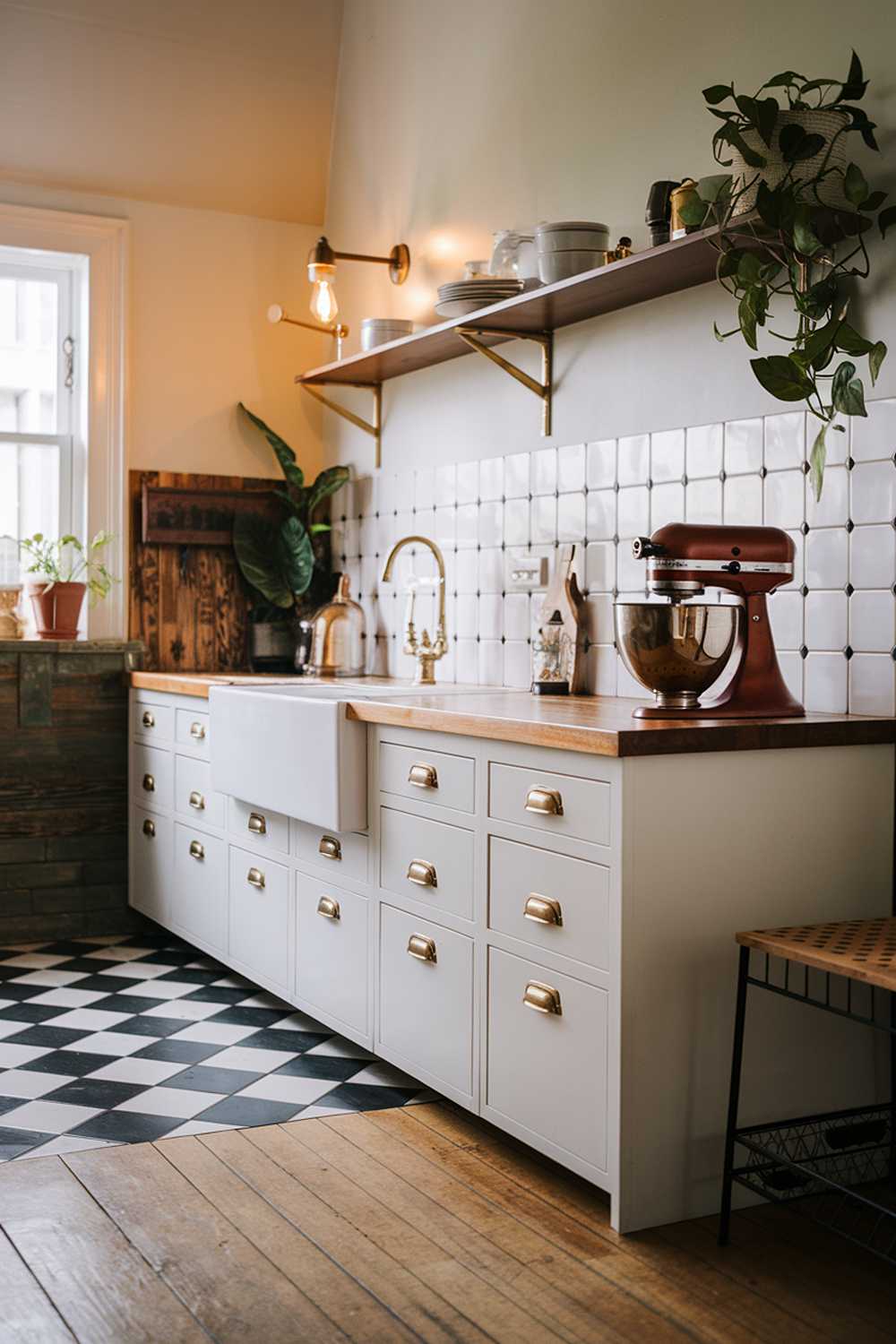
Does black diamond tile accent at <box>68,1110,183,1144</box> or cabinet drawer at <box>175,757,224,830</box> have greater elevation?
cabinet drawer at <box>175,757,224,830</box>

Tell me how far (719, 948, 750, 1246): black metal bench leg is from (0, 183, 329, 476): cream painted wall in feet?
10.2

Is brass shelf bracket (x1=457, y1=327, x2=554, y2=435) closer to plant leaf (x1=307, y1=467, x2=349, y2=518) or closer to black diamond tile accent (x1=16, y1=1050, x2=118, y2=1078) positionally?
plant leaf (x1=307, y1=467, x2=349, y2=518)

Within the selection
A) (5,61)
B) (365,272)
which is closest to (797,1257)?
(365,272)

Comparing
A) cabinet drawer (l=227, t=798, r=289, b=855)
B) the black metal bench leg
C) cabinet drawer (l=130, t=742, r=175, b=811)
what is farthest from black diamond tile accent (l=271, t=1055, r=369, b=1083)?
cabinet drawer (l=130, t=742, r=175, b=811)

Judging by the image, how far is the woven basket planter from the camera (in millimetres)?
2488

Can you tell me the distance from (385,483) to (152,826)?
128 centimetres

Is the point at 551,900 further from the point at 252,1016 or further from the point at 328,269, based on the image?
the point at 328,269

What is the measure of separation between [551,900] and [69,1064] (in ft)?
4.31

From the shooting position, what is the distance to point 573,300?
126 inches

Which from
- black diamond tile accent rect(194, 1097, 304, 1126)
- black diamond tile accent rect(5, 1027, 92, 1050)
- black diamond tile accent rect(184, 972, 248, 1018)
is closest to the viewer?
black diamond tile accent rect(194, 1097, 304, 1126)

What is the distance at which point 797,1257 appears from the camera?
2.17m

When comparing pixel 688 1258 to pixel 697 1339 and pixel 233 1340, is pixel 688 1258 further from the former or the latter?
pixel 233 1340

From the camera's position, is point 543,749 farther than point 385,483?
No

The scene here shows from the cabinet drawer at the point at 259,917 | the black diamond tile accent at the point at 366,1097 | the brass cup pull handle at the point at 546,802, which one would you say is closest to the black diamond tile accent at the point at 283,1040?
the cabinet drawer at the point at 259,917
